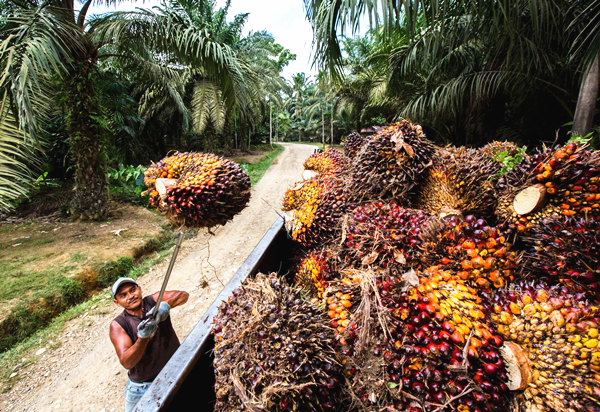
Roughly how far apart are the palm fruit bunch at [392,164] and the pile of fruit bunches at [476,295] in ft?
0.46

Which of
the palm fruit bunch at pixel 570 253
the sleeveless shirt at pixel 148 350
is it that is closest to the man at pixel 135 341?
the sleeveless shirt at pixel 148 350

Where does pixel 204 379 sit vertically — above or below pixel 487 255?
below

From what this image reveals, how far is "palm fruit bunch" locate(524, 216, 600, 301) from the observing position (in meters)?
0.89

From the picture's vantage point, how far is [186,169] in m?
1.39

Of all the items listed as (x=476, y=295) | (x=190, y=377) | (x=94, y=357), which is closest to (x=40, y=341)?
(x=94, y=357)

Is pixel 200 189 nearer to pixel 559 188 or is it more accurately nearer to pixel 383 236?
pixel 383 236

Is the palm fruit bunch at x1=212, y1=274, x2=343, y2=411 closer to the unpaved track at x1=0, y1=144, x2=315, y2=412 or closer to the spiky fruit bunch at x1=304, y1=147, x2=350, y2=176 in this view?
the unpaved track at x1=0, y1=144, x2=315, y2=412

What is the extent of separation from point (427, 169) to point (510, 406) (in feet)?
3.94

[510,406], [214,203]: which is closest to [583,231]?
[510,406]

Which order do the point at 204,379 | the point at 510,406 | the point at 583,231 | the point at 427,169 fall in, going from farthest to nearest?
the point at 427,169 → the point at 204,379 → the point at 583,231 → the point at 510,406

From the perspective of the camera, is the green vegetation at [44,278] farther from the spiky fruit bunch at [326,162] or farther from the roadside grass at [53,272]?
the spiky fruit bunch at [326,162]

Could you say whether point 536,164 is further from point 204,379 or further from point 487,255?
point 204,379

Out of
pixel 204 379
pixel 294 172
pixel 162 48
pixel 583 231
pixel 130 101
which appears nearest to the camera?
pixel 583 231

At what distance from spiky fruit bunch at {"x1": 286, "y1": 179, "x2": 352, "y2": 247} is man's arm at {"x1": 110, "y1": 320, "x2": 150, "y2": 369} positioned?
46.8 inches
